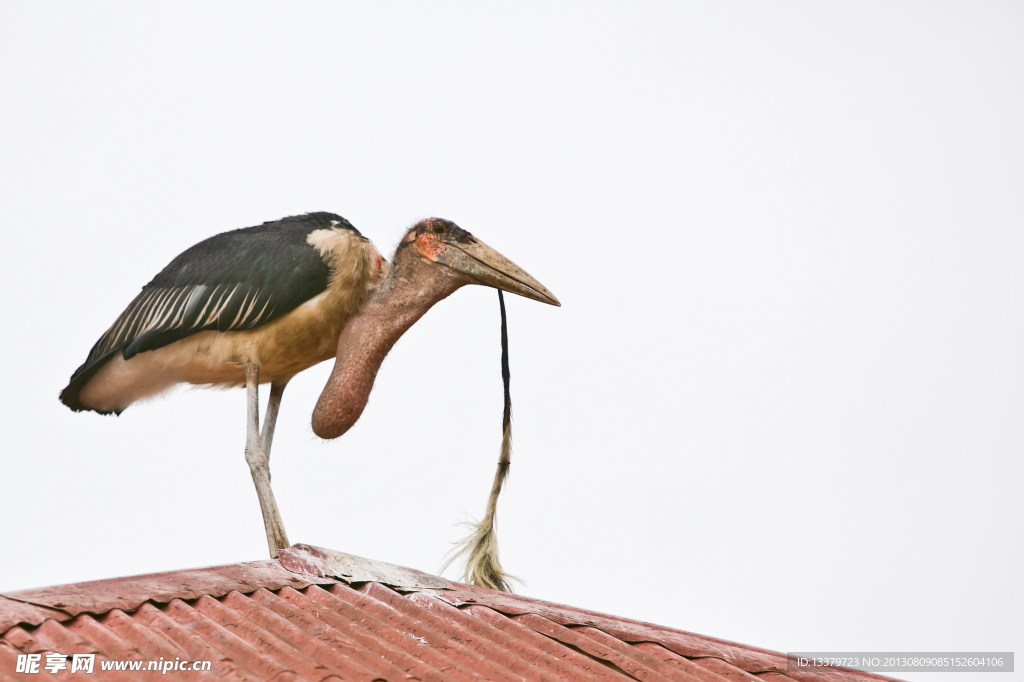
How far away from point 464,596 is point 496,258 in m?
2.08

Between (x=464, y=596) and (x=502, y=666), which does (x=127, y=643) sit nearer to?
(x=502, y=666)

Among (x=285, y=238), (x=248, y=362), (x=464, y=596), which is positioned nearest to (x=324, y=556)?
(x=464, y=596)

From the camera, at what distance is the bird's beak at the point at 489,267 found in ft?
23.0

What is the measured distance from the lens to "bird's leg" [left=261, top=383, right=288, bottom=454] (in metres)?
7.40

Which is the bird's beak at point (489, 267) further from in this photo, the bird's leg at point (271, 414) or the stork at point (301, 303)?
the bird's leg at point (271, 414)

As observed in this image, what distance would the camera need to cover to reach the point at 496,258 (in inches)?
277

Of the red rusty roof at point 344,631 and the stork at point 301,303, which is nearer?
the red rusty roof at point 344,631

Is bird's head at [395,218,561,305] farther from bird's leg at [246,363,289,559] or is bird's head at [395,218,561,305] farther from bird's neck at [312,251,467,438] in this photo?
bird's leg at [246,363,289,559]

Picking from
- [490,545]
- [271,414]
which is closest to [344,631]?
[490,545]

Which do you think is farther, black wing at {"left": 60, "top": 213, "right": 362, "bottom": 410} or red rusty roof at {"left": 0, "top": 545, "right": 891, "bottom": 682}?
black wing at {"left": 60, "top": 213, "right": 362, "bottom": 410}

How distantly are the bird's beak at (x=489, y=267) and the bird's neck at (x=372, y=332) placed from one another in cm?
9

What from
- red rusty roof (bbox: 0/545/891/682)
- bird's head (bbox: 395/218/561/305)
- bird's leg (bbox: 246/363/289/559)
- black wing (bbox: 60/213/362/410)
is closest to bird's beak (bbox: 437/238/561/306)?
bird's head (bbox: 395/218/561/305)

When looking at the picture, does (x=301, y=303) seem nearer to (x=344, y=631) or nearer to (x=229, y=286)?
(x=229, y=286)

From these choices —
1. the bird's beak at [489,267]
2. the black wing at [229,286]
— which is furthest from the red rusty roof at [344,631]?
the bird's beak at [489,267]
